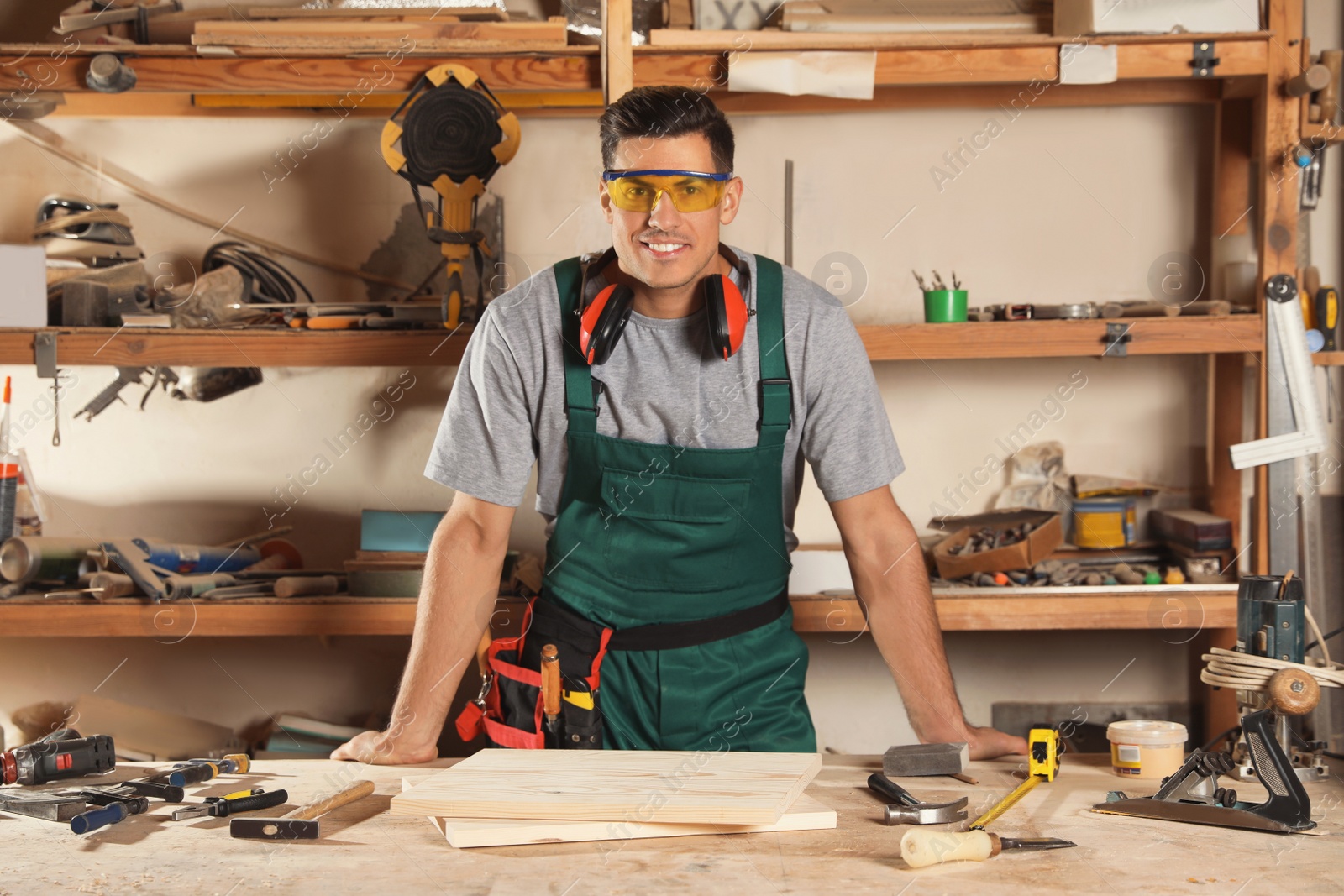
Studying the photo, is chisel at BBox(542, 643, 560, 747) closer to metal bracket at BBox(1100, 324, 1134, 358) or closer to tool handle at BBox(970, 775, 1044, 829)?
tool handle at BBox(970, 775, 1044, 829)

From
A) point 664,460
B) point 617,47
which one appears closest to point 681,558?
point 664,460

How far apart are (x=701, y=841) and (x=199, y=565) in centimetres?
198

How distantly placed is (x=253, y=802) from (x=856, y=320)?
6.93ft

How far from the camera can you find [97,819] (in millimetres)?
1196

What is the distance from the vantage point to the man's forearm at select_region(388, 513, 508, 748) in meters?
1.71

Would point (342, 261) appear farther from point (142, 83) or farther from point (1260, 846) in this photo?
point (1260, 846)

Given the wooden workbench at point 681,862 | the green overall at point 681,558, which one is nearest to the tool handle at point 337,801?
the wooden workbench at point 681,862

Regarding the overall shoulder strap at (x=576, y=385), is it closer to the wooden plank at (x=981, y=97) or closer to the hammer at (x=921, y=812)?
the hammer at (x=921, y=812)

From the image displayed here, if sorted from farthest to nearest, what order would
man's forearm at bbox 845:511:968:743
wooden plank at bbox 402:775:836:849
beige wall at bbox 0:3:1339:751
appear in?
beige wall at bbox 0:3:1339:751, man's forearm at bbox 845:511:968:743, wooden plank at bbox 402:775:836:849

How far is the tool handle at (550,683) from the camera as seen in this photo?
1.78 metres

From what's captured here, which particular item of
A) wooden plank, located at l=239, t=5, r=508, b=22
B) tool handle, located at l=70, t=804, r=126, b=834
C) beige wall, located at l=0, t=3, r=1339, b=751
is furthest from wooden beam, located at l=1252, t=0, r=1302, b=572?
tool handle, located at l=70, t=804, r=126, b=834

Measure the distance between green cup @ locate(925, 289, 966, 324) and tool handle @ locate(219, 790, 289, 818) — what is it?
69.4 inches

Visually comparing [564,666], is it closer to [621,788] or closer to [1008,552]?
[621,788]

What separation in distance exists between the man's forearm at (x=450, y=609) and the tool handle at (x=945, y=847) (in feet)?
2.79
